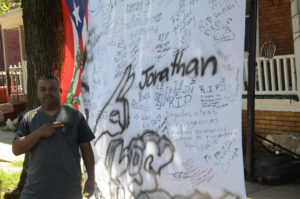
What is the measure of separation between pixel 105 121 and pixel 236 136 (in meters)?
1.62

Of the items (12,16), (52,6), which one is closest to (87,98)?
(52,6)

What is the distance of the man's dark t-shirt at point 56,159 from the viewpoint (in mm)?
3346

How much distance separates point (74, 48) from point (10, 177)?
2.96 metres

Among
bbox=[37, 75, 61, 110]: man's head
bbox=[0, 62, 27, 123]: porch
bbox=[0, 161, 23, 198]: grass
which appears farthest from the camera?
bbox=[0, 62, 27, 123]: porch

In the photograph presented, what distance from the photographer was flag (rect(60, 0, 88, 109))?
4832 mm

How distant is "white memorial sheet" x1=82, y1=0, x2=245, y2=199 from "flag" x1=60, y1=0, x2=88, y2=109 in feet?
0.61

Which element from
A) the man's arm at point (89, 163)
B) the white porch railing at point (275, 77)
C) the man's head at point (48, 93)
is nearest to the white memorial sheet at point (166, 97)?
the man's arm at point (89, 163)

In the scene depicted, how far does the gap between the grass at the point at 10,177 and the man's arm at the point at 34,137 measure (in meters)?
3.06

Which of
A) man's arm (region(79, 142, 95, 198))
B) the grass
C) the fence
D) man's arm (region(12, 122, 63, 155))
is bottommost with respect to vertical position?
the grass

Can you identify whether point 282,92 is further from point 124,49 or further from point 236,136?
point 236,136

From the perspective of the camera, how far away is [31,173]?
3.43m

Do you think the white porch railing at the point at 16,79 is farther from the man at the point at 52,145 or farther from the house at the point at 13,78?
the man at the point at 52,145

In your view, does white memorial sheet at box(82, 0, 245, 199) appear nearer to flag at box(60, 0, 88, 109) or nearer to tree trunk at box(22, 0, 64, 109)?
flag at box(60, 0, 88, 109)

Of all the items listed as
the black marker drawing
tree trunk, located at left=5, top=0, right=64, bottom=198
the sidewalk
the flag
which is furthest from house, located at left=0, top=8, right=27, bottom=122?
the black marker drawing
